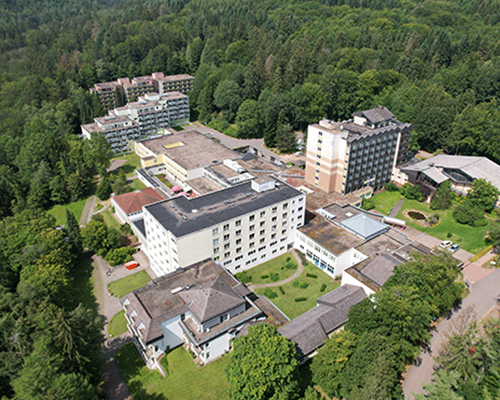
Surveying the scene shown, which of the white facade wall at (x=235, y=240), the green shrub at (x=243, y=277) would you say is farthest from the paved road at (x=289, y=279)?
the white facade wall at (x=235, y=240)

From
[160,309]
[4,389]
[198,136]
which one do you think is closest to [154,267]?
[160,309]

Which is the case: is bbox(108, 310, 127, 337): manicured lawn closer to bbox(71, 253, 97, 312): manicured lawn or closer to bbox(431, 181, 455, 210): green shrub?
bbox(71, 253, 97, 312): manicured lawn

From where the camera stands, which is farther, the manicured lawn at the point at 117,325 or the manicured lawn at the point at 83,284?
the manicured lawn at the point at 83,284

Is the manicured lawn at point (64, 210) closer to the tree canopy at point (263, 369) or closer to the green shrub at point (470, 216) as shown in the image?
the tree canopy at point (263, 369)

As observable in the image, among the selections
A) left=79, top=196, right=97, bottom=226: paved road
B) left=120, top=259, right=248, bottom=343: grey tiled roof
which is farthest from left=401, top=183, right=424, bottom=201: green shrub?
left=79, top=196, right=97, bottom=226: paved road

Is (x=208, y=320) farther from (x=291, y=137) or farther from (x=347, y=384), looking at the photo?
(x=291, y=137)
